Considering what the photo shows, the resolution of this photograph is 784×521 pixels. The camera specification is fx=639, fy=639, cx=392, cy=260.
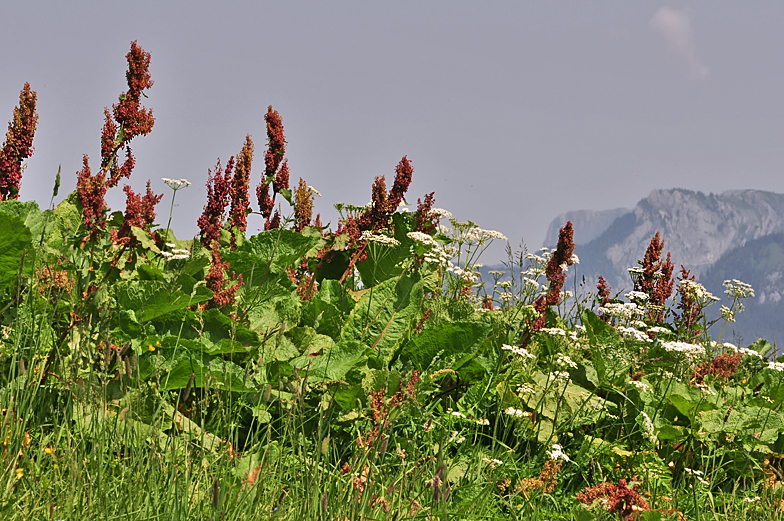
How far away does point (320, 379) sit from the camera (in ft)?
10.2

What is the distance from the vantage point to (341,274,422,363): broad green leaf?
3543 millimetres

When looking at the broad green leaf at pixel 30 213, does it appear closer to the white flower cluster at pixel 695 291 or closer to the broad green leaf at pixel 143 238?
the broad green leaf at pixel 143 238

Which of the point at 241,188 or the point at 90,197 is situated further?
the point at 241,188

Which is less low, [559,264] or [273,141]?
[273,141]

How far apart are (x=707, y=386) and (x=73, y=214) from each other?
4235 mm

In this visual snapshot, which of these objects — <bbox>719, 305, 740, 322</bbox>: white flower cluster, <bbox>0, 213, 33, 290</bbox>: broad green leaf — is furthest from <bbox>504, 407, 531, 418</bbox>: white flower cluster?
<bbox>719, 305, 740, 322</bbox>: white flower cluster

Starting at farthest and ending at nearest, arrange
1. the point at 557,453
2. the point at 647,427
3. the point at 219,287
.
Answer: the point at 219,287, the point at 647,427, the point at 557,453

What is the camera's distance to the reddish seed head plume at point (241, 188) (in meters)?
4.40

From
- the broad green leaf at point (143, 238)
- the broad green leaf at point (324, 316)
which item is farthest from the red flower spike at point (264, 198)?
the broad green leaf at point (324, 316)

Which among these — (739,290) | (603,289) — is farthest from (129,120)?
(739,290)

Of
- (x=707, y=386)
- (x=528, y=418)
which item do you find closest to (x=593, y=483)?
(x=528, y=418)

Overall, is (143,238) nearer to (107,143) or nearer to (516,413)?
(107,143)

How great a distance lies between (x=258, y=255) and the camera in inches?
147

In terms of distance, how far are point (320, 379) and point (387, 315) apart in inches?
25.1
